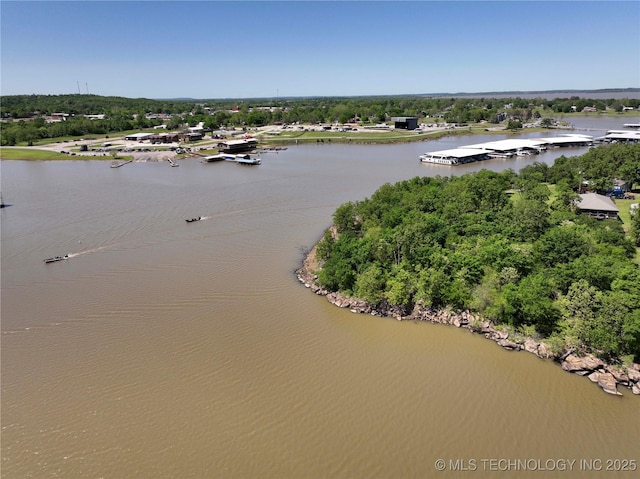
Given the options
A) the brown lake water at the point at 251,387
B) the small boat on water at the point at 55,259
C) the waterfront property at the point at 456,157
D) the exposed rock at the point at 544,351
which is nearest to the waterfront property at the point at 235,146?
the waterfront property at the point at 456,157

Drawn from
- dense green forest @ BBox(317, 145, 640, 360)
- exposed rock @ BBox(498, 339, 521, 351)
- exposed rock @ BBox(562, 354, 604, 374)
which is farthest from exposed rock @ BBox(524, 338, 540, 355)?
exposed rock @ BBox(562, 354, 604, 374)

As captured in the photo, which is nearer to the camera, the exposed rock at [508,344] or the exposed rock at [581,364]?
the exposed rock at [581,364]

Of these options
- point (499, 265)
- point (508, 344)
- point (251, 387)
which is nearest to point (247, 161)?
point (499, 265)

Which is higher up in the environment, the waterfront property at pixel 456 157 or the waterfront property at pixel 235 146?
the waterfront property at pixel 235 146

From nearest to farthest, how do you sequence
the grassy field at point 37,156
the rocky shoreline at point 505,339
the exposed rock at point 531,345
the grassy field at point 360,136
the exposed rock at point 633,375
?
the exposed rock at point 633,375 → the rocky shoreline at point 505,339 → the exposed rock at point 531,345 → the grassy field at point 37,156 → the grassy field at point 360,136

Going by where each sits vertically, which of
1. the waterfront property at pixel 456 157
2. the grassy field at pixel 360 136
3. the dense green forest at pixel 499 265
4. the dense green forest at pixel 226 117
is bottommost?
the dense green forest at pixel 499 265

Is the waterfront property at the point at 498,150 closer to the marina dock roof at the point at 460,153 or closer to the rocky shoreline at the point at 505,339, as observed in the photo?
the marina dock roof at the point at 460,153

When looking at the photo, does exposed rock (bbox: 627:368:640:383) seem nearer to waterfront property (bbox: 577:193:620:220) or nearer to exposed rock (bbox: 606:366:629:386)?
exposed rock (bbox: 606:366:629:386)
